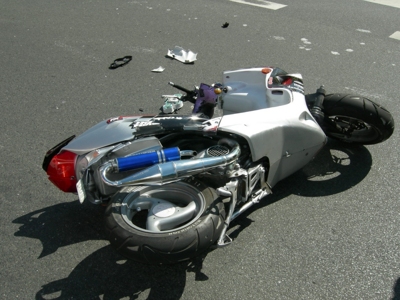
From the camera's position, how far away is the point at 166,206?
9.85ft

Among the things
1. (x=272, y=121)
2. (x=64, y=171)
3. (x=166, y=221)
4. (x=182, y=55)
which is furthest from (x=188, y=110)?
(x=166, y=221)

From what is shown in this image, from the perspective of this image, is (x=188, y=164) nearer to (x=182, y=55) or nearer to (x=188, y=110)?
(x=188, y=110)

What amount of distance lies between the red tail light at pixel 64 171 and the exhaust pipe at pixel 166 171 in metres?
0.36

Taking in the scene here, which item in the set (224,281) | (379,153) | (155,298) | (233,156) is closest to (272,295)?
(224,281)

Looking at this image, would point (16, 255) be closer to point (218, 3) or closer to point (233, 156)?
point (233, 156)

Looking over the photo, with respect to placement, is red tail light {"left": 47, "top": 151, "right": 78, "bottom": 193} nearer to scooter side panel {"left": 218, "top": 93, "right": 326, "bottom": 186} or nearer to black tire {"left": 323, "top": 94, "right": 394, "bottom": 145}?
scooter side panel {"left": 218, "top": 93, "right": 326, "bottom": 186}

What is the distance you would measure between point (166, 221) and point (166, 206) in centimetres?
15

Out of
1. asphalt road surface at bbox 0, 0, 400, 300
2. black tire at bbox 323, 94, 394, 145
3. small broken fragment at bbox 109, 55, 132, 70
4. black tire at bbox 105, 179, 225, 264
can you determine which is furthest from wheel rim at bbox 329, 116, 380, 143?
small broken fragment at bbox 109, 55, 132, 70

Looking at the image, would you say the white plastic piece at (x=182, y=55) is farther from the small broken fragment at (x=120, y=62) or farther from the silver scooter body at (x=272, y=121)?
the silver scooter body at (x=272, y=121)

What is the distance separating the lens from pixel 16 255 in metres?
3.21

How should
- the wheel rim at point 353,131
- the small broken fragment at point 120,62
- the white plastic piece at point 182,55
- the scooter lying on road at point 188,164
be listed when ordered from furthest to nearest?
1. the white plastic piece at point 182,55
2. the small broken fragment at point 120,62
3. the wheel rim at point 353,131
4. the scooter lying on road at point 188,164

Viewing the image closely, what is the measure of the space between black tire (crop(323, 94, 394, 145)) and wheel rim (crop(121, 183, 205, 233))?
169cm

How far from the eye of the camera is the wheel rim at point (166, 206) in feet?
9.43

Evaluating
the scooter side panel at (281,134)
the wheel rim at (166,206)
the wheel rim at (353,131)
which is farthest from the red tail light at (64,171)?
the wheel rim at (353,131)
